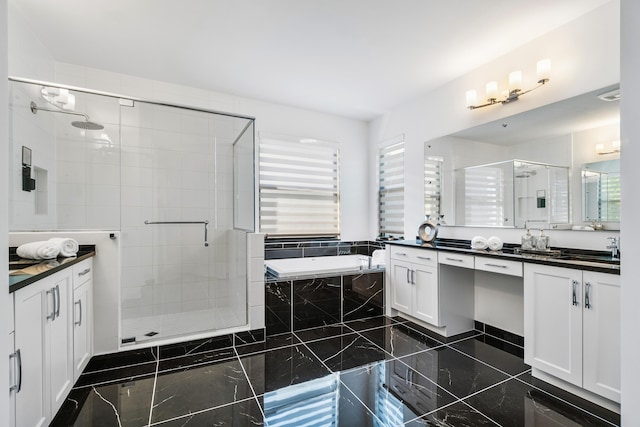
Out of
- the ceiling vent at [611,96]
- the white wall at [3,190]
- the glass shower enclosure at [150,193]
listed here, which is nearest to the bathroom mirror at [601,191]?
the ceiling vent at [611,96]

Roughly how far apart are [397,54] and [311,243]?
8.33 ft

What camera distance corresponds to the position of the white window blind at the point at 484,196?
118 inches

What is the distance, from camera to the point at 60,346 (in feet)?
5.72

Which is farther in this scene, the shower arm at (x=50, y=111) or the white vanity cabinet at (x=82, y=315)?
the shower arm at (x=50, y=111)

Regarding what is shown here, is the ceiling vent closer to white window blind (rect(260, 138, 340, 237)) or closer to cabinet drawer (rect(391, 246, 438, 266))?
cabinet drawer (rect(391, 246, 438, 266))

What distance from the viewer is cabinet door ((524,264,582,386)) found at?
6.26ft

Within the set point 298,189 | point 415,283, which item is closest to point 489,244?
point 415,283

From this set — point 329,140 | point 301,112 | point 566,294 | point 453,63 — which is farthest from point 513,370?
point 301,112

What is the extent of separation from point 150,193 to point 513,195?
352cm

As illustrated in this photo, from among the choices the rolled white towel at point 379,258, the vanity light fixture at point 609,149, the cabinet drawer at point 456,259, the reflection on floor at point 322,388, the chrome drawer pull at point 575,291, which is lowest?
the reflection on floor at point 322,388

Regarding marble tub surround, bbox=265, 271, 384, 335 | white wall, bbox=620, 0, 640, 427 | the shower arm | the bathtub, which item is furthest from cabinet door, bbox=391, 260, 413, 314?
the shower arm

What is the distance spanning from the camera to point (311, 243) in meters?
4.25

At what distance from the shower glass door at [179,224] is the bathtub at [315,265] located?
0.42m

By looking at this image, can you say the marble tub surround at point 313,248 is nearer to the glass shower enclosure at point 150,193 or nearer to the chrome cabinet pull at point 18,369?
the glass shower enclosure at point 150,193
